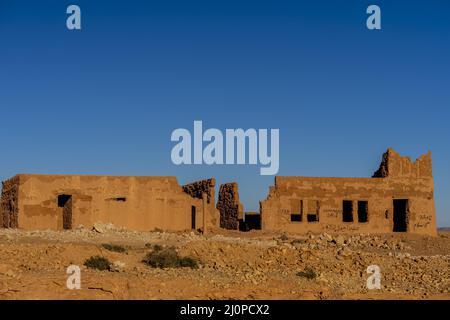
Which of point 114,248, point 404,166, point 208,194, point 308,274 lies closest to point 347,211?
point 404,166

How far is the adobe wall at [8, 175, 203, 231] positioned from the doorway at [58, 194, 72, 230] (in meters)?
0.27

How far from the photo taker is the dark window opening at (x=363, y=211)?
3244 cm

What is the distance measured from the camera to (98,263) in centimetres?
1702

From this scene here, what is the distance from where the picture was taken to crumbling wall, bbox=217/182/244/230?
33688 mm

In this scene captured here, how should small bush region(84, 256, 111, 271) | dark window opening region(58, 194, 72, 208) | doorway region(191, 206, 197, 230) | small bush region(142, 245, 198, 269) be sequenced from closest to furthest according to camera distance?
small bush region(84, 256, 111, 271) < small bush region(142, 245, 198, 269) < dark window opening region(58, 194, 72, 208) < doorway region(191, 206, 197, 230)

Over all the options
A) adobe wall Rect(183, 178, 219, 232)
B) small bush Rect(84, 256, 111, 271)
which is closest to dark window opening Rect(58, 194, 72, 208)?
adobe wall Rect(183, 178, 219, 232)

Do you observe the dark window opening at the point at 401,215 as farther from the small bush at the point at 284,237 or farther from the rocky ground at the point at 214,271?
the small bush at the point at 284,237

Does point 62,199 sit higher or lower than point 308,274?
higher

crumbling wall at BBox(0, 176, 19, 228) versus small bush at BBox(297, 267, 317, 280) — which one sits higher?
crumbling wall at BBox(0, 176, 19, 228)

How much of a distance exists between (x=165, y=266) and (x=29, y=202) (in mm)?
14241

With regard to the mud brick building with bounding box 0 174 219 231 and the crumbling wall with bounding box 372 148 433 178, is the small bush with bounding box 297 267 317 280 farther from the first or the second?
the crumbling wall with bounding box 372 148 433 178

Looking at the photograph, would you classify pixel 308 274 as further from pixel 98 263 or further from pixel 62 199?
pixel 62 199

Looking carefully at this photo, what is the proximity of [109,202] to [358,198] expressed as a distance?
41.9 feet
